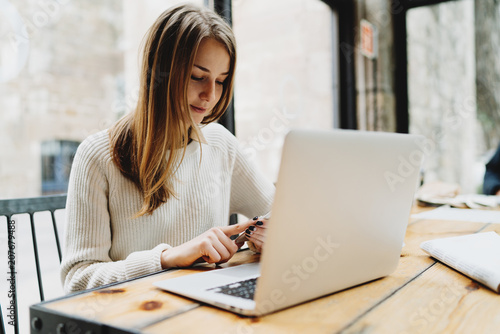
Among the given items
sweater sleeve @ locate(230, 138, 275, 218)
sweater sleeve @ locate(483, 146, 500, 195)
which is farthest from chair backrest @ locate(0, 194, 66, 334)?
sweater sleeve @ locate(483, 146, 500, 195)

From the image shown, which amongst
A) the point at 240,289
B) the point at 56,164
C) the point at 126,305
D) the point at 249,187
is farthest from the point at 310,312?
the point at 56,164

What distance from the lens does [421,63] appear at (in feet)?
10.6

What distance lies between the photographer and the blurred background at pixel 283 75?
1694 mm

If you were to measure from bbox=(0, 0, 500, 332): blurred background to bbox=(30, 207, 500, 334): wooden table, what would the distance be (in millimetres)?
514

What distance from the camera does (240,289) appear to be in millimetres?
625

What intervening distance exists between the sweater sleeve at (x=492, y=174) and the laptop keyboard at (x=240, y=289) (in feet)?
6.89

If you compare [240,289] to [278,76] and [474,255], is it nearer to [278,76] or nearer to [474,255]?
[474,255]

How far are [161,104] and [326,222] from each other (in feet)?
2.06

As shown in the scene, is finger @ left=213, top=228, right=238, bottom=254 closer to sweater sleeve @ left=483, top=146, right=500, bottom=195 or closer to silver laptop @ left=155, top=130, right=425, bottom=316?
silver laptop @ left=155, top=130, right=425, bottom=316

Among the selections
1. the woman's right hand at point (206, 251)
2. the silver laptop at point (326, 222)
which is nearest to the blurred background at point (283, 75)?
the woman's right hand at point (206, 251)

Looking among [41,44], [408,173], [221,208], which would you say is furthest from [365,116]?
[408,173]

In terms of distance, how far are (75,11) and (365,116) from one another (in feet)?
6.03

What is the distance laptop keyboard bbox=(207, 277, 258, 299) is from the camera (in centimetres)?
60

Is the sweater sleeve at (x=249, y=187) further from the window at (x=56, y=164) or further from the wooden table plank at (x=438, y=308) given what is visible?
the window at (x=56, y=164)
